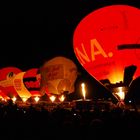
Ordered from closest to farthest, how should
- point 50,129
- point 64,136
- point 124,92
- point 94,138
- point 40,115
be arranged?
point 94,138, point 64,136, point 50,129, point 40,115, point 124,92

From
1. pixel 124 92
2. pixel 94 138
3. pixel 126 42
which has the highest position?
pixel 126 42

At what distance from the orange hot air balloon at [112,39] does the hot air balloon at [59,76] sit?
4865 millimetres

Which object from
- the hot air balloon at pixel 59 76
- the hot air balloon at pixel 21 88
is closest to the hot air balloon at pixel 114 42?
the hot air balloon at pixel 59 76

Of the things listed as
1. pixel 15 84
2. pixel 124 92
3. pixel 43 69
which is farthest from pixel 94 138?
pixel 15 84

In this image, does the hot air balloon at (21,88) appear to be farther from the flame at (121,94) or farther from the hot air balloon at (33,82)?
the flame at (121,94)

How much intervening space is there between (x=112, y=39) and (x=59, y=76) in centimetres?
538

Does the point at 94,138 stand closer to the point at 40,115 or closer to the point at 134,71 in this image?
the point at 40,115

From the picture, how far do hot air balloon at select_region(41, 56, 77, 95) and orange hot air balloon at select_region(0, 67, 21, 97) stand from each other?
4.90 m

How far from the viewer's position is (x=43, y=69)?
12711 mm

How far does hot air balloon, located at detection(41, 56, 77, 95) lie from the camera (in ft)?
39.2

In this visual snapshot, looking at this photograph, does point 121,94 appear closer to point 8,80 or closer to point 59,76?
point 59,76

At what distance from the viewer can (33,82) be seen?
14.4 m

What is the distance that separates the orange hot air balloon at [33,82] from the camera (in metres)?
14.2

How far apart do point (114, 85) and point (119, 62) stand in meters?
0.50
